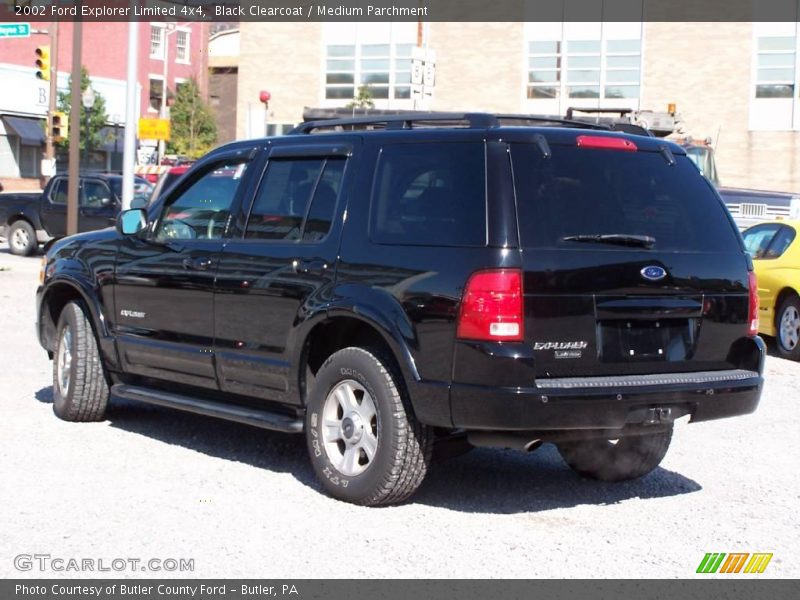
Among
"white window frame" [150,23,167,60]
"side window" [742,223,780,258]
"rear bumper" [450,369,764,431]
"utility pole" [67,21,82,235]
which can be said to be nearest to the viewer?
"rear bumper" [450,369,764,431]

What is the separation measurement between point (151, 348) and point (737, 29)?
36355mm

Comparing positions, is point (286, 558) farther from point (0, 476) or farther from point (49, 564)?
point (0, 476)

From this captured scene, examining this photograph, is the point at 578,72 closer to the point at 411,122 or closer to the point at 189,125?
the point at 189,125

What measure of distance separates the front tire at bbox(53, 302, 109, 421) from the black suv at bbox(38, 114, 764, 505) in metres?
0.91

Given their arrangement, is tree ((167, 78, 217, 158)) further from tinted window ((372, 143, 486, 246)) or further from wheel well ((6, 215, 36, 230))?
tinted window ((372, 143, 486, 246))

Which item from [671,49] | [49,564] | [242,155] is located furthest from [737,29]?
[49,564]

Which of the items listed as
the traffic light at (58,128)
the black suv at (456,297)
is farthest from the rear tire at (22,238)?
the black suv at (456,297)

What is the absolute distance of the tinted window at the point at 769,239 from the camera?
13692mm

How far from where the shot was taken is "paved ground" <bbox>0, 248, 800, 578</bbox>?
5340 mm

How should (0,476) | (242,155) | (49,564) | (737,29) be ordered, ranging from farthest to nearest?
(737,29) < (242,155) < (0,476) < (49,564)

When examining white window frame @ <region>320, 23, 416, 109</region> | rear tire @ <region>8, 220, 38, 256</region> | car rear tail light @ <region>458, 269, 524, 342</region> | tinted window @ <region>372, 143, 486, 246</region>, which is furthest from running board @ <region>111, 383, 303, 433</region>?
white window frame @ <region>320, 23, 416, 109</region>

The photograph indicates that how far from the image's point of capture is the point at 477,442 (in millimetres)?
5871

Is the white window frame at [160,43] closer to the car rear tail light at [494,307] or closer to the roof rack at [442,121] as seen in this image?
the roof rack at [442,121]

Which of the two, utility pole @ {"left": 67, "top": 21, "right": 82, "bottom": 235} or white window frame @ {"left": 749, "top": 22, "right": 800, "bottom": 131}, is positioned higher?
white window frame @ {"left": 749, "top": 22, "right": 800, "bottom": 131}
